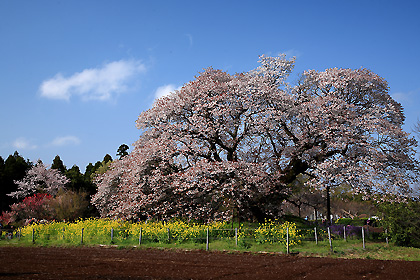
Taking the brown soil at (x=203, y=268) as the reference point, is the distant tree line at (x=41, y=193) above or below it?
above

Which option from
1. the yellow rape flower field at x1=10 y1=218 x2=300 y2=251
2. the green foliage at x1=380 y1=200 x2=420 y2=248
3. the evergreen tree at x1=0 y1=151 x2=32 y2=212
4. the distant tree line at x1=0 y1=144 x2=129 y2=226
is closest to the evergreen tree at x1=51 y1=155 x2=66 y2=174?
the distant tree line at x1=0 y1=144 x2=129 y2=226

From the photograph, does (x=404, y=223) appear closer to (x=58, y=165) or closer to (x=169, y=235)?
(x=169, y=235)

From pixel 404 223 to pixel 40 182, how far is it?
4207 centimetres

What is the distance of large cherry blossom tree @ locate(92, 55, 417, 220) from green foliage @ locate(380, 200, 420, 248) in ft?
3.29

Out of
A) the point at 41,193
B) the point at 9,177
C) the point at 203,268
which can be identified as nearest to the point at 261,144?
the point at 203,268

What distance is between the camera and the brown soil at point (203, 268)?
38.5 feet

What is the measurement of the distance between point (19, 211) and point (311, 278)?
32643mm

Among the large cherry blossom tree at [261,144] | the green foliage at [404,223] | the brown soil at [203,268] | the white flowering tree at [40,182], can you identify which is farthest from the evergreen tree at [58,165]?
the green foliage at [404,223]

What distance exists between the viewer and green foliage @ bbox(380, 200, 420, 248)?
20.3 m

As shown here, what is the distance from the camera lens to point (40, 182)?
4688 cm

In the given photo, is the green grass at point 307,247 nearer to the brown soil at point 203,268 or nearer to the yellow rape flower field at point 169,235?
the yellow rape flower field at point 169,235

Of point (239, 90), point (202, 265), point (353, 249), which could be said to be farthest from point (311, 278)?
point (239, 90)

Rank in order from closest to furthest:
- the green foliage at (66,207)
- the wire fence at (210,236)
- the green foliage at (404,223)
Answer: the wire fence at (210,236)
the green foliage at (404,223)
the green foliage at (66,207)

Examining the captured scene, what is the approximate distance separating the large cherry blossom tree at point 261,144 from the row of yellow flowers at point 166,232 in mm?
1238
